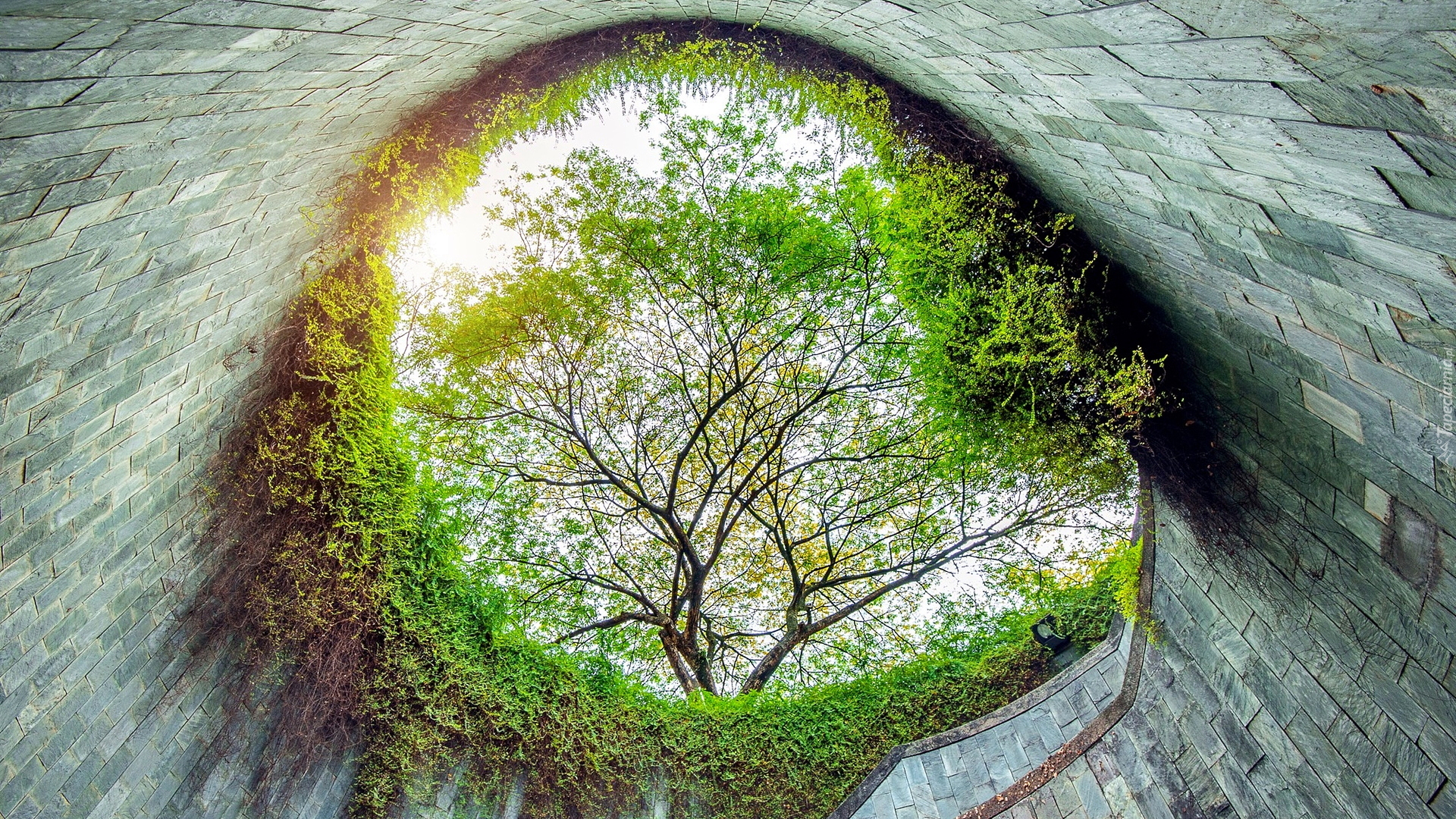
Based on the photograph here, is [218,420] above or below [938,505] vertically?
above

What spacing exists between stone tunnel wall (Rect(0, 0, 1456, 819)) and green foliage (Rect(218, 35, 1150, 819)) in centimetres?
37

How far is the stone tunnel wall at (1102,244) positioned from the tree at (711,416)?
1.06 metres

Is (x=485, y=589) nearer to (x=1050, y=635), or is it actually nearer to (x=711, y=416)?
(x=711, y=416)

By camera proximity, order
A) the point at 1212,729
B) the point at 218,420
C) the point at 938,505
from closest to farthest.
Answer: the point at 1212,729 < the point at 218,420 < the point at 938,505

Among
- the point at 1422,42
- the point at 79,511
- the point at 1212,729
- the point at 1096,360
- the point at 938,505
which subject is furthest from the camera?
the point at 938,505

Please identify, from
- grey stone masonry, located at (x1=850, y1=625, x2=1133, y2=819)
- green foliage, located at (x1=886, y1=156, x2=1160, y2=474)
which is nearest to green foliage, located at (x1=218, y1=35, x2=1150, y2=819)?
green foliage, located at (x1=886, y1=156, x2=1160, y2=474)

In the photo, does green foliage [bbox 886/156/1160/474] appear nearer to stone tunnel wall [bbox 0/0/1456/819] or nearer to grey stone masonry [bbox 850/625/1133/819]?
stone tunnel wall [bbox 0/0/1456/819]

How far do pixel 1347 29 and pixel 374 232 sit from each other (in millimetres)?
4720

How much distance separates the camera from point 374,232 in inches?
174

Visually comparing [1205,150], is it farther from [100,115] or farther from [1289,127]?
[100,115]

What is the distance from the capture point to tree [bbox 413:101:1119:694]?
472 cm

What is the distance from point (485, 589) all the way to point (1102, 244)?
4.50 metres

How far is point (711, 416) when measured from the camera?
17.9 feet

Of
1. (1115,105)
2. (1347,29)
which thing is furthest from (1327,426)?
(1347,29)
